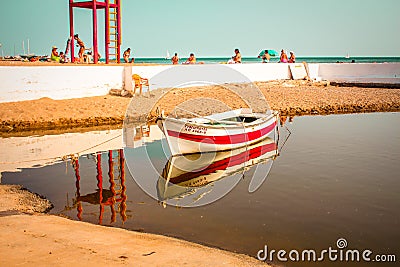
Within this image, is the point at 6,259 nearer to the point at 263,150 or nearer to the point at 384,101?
the point at 263,150

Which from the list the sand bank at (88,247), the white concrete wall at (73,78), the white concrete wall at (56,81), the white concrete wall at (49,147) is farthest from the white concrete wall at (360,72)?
the sand bank at (88,247)

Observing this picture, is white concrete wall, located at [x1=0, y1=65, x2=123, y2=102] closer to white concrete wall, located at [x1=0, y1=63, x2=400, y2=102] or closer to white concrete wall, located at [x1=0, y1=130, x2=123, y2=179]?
white concrete wall, located at [x1=0, y1=63, x2=400, y2=102]

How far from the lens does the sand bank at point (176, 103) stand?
1675cm

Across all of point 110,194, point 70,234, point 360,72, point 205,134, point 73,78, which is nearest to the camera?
point 70,234

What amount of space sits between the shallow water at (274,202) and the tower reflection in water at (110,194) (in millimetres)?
20

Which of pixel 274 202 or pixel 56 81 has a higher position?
pixel 56 81

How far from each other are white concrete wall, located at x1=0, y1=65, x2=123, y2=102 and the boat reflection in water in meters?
7.79

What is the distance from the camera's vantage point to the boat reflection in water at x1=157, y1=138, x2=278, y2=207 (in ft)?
31.6

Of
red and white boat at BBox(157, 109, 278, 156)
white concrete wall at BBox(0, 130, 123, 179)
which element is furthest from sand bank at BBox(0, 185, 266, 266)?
red and white boat at BBox(157, 109, 278, 156)

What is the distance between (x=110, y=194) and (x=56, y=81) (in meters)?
10.3

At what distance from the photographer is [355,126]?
18281mm

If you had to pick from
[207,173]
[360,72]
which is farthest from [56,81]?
[360,72]

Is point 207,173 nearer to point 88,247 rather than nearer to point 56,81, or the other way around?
point 88,247

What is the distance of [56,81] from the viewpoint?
60.3 feet
